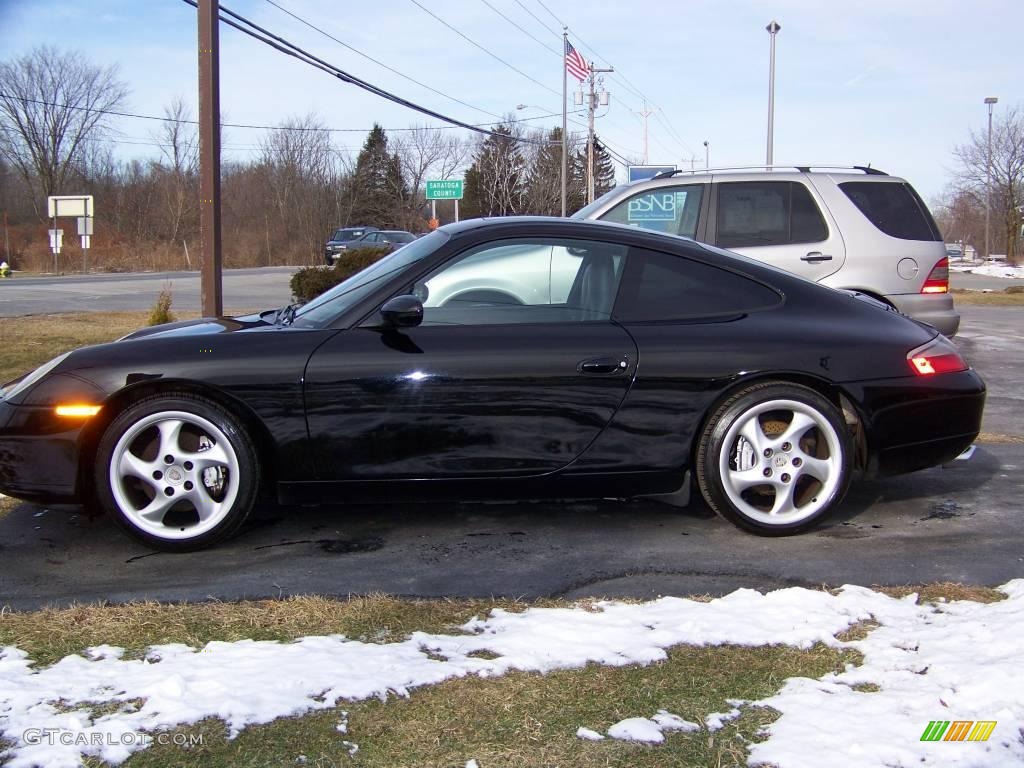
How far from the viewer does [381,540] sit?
12.9 feet

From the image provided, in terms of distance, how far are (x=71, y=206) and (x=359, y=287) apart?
42.7m

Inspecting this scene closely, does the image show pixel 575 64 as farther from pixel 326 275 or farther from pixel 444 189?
pixel 326 275

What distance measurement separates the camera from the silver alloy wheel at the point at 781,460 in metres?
3.87

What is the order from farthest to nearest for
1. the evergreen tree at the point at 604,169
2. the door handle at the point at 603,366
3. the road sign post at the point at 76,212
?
1. the evergreen tree at the point at 604,169
2. the road sign post at the point at 76,212
3. the door handle at the point at 603,366

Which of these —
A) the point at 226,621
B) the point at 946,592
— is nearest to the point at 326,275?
the point at 226,621

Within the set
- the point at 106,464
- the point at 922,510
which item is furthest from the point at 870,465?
the point at 106,464

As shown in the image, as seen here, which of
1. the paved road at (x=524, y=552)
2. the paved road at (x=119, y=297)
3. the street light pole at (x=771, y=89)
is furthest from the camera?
the street light pole at (x=771, y=89)

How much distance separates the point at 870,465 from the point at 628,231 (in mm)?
1441

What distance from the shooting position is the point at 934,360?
4039mm

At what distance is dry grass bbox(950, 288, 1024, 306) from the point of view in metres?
20.7

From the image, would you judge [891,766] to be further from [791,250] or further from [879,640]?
[791,250]

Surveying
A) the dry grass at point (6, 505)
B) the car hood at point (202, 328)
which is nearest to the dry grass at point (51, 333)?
the dry grass at point (6, 505)

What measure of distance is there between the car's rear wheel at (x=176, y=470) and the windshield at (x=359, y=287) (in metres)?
0.58

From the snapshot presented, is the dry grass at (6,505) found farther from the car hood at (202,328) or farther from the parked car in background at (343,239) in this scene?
the parked car in background at (343,239)
